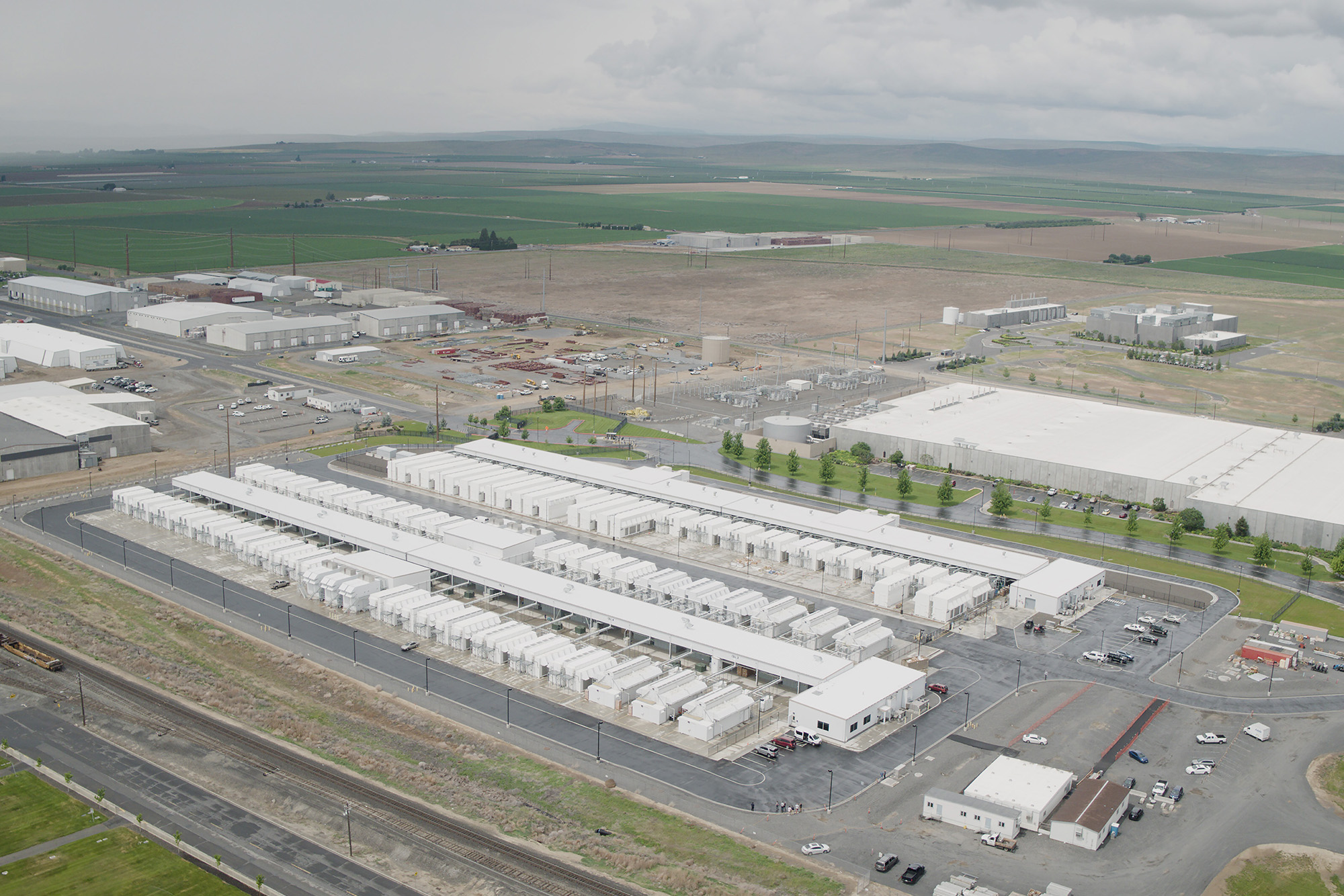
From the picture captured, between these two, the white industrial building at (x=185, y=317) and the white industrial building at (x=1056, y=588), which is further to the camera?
the white industrial building at (x=185, y=317)

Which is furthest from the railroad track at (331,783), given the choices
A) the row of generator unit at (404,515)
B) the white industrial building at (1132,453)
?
the white industrial building at (1132,453)

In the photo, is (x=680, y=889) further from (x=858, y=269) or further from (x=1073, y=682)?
(x=858, y=269)

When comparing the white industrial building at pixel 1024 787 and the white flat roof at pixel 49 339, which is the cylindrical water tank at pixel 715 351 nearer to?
the white flat roof at pixel 49 339

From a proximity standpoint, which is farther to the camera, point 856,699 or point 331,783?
point 856,699

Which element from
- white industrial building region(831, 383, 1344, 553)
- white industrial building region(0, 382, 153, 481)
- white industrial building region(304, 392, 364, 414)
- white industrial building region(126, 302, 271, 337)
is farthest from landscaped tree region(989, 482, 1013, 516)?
white industrial building region(126, 302, 271, 337)

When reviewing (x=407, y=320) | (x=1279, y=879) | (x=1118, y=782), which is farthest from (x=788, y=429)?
(x=407, y=320)

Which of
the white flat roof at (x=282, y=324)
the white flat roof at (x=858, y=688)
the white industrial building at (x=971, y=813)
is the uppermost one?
the white flat roof at (x=282, y=324)

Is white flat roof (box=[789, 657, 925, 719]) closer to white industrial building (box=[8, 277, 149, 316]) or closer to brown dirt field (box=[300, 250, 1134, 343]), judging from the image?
brown dirt field (box=[300, 250, 1134, 343])

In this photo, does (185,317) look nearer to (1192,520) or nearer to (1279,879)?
(1192,520)
